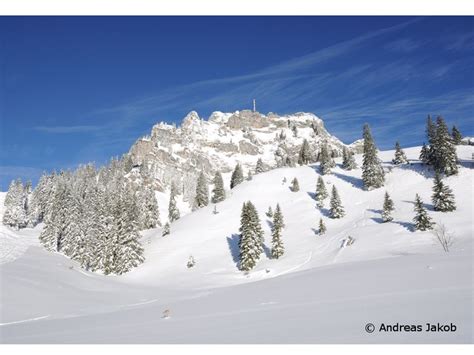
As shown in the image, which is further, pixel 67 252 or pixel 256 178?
pixel 256 178

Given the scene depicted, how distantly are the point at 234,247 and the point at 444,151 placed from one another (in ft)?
151

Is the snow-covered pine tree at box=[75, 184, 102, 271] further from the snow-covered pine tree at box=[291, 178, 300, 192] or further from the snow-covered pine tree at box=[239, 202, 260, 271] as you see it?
the snow-covered pine tree at box=[291, 178, 300, 192]

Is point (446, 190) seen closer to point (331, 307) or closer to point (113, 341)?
point (331, 307)

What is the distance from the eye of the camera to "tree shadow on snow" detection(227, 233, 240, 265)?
2397 inches

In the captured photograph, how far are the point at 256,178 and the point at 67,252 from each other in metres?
55.7

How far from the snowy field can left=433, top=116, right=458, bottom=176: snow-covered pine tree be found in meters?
2.42

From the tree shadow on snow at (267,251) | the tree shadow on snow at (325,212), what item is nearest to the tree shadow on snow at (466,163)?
the tree shadow on snow at (325,212)

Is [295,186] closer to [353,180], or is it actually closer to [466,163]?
[353,180]

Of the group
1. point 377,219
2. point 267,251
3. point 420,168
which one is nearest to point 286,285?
point 267,251

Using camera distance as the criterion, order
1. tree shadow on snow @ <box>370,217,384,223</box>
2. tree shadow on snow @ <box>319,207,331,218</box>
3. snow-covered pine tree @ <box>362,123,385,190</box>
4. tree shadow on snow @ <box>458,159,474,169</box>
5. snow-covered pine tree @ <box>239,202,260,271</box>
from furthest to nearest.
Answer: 1. snow-covered pine tree @ <box>362,123,385,190</box>
2. tree shadow on snow @ <box>319,207,331,218</box>
3. tree shadow on snow @ <box>458,159,474,169</box>
4. tree shadow on snow @ <box>370,217,384,223</box>
5. snow-covered pine tree @ <box>239,202,260,271</box>

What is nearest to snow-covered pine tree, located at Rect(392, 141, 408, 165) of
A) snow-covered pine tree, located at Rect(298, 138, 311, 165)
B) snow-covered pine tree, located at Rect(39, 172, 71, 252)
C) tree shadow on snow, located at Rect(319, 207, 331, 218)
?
tree shadow on snow, located at Rect(319, 207, 331, 218)

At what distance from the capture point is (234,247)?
215 ft

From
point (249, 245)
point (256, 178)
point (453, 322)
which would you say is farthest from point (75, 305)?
point (256, 178)

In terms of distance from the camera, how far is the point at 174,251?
6838 cm
